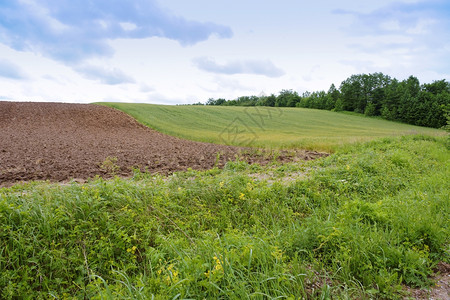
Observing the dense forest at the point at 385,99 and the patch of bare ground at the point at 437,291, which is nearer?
the patch of bare ground at the point at 437,291

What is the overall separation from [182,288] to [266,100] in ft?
284

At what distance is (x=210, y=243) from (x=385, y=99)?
70.3 metres

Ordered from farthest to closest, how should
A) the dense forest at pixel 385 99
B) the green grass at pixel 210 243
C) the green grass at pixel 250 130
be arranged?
the dense forest at pixel 385 99 < the green grass at pixel 250 130 < the green grass at pixel 210 243

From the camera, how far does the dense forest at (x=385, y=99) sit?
50969 mm

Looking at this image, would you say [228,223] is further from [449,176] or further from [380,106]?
[380,106]

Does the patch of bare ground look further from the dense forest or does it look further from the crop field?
the dense forest

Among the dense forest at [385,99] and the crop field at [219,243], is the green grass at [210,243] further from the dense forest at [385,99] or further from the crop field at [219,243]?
the dense forest at [385,99]

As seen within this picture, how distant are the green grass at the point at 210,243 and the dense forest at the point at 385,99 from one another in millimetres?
55303

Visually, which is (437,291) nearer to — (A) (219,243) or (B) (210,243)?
(A) (219,243)

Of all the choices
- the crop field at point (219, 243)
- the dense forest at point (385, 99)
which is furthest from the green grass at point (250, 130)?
the dense forest at point (385, 99)

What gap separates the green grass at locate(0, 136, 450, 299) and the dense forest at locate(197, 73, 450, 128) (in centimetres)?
5530

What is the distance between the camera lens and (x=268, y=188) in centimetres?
576

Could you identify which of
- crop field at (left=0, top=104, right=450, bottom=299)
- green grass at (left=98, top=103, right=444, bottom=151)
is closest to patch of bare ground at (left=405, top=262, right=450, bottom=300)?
crop field at (left=0, top=104, right=450, bottom=299)

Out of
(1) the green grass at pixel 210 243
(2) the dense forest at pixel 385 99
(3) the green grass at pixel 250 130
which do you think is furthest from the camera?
(2) the dense forest at pixel 385 99
